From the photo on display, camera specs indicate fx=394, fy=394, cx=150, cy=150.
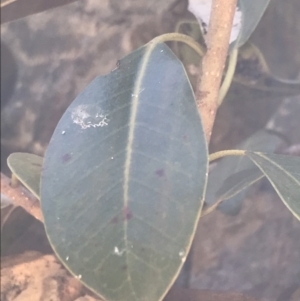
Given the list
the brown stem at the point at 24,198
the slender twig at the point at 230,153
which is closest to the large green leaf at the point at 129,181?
the slender twig at the point at 230,153

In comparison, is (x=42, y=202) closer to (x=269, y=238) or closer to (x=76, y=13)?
(x=269, y=238)

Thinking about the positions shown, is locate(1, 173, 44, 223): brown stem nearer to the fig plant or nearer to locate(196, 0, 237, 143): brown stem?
the fig plant

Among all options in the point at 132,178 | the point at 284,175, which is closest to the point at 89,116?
the point at 132,178

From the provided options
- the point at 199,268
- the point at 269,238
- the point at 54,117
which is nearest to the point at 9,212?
the point at 54,117

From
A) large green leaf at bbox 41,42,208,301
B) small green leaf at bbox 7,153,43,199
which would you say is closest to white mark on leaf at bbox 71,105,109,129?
large green leaf at bbox 41,42,208,301

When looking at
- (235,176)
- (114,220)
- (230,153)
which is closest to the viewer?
(114,220)

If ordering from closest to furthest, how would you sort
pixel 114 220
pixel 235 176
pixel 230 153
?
pixel 114 220 → pixel 230 153 → pixel 235 176

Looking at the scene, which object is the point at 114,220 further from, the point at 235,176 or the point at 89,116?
the point at 235,176
